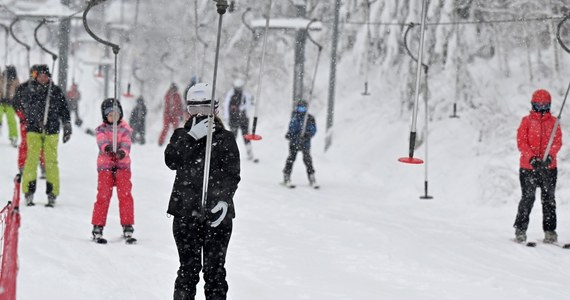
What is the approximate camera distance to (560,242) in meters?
9.26

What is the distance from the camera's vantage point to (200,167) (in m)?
4.99

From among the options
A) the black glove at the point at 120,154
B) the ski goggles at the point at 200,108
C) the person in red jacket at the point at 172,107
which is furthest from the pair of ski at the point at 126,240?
the person in red jacket at the point at 172,107

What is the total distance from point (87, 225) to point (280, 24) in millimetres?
8266

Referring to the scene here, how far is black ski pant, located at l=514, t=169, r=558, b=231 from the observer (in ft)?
29.3

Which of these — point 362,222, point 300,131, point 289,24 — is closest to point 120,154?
point 362,222

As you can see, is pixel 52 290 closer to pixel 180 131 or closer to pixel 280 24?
pixel 180 131

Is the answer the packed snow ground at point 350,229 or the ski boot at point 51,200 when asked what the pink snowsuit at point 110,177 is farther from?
the ski boot at point 51,200

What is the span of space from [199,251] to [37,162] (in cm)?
538

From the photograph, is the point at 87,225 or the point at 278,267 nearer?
the point at 278,267

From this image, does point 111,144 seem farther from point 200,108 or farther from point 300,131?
point 300,131

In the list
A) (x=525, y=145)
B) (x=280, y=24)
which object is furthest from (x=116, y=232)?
(x=280, y=24)

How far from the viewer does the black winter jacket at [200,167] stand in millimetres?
4965

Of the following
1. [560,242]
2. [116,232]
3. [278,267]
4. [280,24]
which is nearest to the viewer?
[278,267]

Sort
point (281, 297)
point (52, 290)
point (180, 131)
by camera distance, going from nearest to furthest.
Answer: point (180, 131) < point (52, 290) < point (281, 297)
